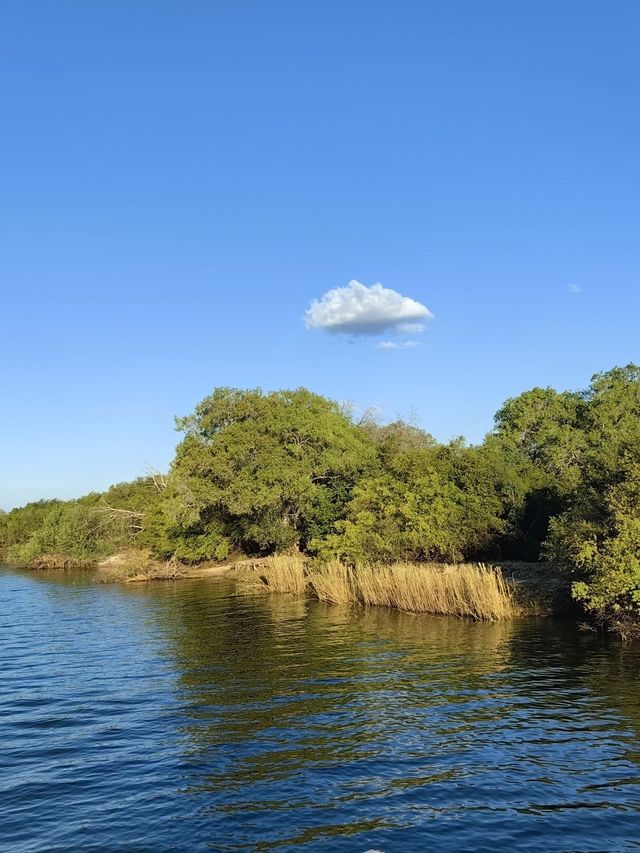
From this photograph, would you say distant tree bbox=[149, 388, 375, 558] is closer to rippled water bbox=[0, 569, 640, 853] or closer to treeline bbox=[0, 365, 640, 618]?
treeline bbox=[0, 365, 640, 618]

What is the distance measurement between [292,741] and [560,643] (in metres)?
11.7

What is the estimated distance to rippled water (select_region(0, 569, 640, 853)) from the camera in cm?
970

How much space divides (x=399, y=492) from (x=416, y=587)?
30.5ft

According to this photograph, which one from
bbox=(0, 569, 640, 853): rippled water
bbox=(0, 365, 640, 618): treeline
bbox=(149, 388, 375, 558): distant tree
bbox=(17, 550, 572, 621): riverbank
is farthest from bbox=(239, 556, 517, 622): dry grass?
bbox=(149, 388, 375, 558): distant tree

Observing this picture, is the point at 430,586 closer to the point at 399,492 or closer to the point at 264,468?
the point at 399,492

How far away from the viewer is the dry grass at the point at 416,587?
26203 millimetres

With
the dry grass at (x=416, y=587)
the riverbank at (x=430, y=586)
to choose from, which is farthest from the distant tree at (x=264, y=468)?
the dry grass at (x=416, y=587)

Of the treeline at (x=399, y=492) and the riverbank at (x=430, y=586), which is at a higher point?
the treeline at (x=399, y=492)

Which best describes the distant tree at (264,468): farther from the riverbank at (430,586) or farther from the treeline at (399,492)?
the riverbank at (430,586)

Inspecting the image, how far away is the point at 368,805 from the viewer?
10.3 m

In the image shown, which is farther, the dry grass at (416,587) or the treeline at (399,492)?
the dry grass at (416,587)

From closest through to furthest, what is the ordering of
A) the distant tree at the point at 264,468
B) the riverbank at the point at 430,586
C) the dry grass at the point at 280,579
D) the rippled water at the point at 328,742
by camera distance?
the rippled water at the point at 328,742
the riverbank at the point at 430,586
the dry grass at the point at 280,579
the distant tree at the point at 264,468

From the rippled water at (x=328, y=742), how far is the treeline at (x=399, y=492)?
375 centimetres

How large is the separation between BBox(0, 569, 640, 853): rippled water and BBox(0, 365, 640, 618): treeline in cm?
375
